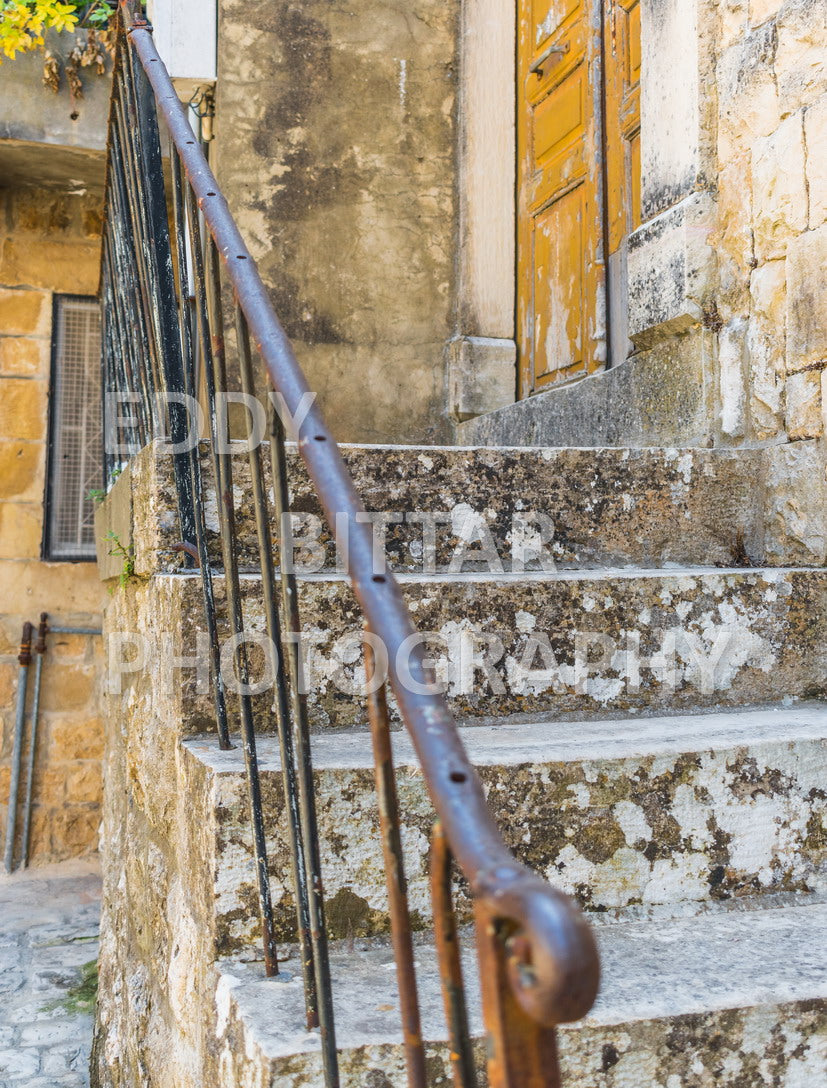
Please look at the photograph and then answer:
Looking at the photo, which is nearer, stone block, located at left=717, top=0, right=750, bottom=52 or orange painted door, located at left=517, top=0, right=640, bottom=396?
stone block, located at left=717, top=0, right=750, bottom=52

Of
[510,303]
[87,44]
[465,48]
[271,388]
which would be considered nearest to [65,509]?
[87,44]

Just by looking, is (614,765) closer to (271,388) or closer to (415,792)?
(415,792)

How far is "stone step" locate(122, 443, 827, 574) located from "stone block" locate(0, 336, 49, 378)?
129 inches

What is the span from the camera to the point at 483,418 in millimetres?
3904

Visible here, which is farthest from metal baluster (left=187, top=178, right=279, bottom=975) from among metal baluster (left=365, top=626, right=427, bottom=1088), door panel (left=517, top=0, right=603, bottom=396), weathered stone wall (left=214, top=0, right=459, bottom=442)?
weathered stone wall (left=214, top=0, right=459, bottom=442)

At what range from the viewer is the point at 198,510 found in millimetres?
1673

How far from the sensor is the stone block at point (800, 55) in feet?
7.02

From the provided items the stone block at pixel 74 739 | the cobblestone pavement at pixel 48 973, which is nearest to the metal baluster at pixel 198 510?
the cobblestone pavement at pixel 48 973

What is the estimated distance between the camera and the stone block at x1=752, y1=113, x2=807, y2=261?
2.19 meters

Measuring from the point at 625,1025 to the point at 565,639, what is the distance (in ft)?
2.51

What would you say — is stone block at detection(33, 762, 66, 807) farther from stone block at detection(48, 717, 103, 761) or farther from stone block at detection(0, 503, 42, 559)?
stone block at detection(0, 503, 42, 559)

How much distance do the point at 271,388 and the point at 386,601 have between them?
38 centimetres

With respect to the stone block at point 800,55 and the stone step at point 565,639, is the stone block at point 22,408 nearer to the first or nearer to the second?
the stone step at point 565,639

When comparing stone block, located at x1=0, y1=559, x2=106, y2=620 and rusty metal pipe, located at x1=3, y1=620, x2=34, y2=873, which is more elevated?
stone block, located at x1=0, y1=559, x2=106, y2=620
